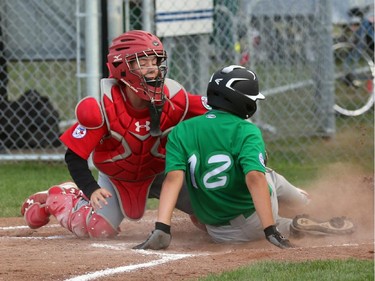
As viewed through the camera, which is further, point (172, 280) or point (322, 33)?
point (322, 33)

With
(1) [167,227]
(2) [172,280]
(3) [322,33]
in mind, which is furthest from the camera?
(3) [322,33]

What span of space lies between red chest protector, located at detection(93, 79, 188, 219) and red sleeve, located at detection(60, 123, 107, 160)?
0.28 ft

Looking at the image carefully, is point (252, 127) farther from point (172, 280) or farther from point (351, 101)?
point (351, 101)

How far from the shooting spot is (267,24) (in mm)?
11469

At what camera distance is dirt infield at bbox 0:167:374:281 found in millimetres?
4824

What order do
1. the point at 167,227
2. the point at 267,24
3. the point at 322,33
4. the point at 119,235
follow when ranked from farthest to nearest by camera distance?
the point at 267,24
the point at 322,33
the point at 119,235
the point at 167,227

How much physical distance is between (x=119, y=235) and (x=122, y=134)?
2.88ft

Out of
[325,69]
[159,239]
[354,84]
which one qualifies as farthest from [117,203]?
[354,84]

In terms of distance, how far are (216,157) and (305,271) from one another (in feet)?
4.07

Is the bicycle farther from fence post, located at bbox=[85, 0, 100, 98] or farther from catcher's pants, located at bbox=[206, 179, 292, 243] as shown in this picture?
catcher's pants, located at bbox=[206, 179, 292, 243]

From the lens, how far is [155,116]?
19.4 feet

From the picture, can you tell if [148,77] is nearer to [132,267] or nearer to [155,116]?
[155,116]

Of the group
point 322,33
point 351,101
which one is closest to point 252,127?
point 322,33

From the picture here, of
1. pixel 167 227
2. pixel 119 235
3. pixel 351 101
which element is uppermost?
pixel 167 227
